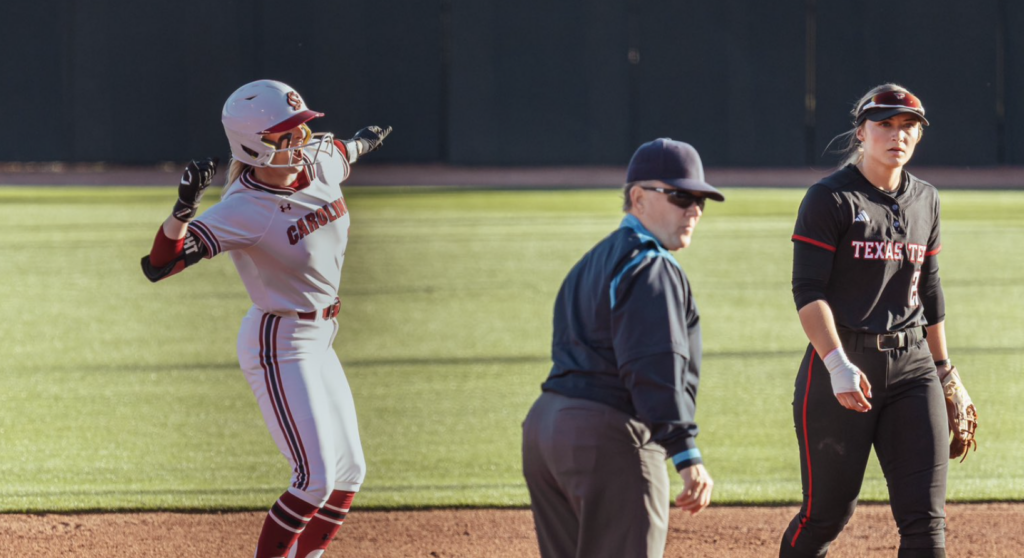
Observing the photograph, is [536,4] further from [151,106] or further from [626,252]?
[626,252]

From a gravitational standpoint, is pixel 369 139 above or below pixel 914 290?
above

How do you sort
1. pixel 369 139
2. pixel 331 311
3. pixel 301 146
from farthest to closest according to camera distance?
1. pixel 369 139
2. pixel 331 311
3. pixel 301 146

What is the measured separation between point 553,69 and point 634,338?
3022cm

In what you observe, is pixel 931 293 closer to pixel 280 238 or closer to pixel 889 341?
pixel 889 341

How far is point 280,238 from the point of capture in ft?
14.5

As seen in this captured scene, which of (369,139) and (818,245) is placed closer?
(818,245)

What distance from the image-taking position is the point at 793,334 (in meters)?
11.4

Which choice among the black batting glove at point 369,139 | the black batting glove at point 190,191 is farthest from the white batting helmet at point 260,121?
the black batting glove at point 369,139

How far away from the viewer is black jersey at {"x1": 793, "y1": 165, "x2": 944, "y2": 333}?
429 cm

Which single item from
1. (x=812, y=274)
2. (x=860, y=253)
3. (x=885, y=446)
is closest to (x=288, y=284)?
(x=812, y=274)

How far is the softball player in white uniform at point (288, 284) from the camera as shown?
4363 millimetres

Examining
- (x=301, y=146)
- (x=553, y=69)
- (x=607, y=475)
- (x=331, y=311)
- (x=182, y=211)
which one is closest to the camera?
(x=607, y=475)

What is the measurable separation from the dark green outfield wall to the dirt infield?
27062mm

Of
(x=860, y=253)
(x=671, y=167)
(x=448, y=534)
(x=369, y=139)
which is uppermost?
(x=671, y=167)
